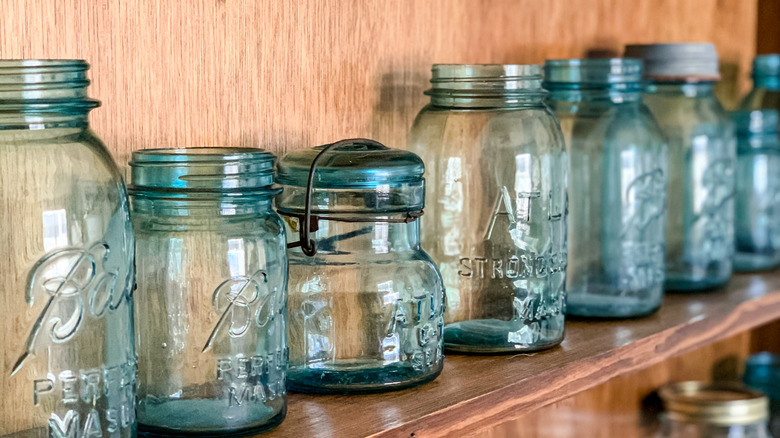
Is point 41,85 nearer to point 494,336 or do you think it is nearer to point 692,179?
point 494,336

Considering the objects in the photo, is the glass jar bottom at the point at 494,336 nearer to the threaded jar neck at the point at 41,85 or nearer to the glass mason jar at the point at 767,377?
the threaded jar neck at the point at 41,85

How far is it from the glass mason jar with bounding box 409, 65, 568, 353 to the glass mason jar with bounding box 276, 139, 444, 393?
0.28ft

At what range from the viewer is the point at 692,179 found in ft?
3.08

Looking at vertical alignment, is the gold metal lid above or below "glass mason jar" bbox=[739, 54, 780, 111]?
below

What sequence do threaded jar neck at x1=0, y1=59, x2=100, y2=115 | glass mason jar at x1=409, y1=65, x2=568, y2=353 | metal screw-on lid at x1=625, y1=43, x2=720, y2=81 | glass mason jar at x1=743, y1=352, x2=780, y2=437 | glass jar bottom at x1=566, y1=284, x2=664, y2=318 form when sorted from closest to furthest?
threaded jar neck at x1=0, y1=59, x2=100, y2=115 → glass mason jar at x1=409, y1=65, x2=568, y2=353 → glass jar bottom at x1=566, y1=284, x2=664, y2=318 → metal screw-on lid at x1=625, y1=43, x2=720, y2=81 → glass mason jar at x1=743, y1=352, x2=780, y2=437

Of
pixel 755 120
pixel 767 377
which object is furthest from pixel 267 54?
pixel 767 377

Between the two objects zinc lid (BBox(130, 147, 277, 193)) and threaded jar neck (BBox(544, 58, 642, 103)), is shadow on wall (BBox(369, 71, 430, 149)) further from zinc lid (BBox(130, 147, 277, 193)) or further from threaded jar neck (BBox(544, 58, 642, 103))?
zinc lid (BBox(130, 147, 277, 193))

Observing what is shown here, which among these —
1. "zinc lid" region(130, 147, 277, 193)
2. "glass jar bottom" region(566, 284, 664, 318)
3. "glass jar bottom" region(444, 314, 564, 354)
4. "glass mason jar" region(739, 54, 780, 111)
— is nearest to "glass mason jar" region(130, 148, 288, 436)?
"zinc lid" region(130, 147, 277, 193)

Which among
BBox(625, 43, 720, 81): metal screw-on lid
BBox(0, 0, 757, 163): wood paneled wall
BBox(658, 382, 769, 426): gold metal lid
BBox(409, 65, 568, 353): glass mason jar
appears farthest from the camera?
BBox(658, 382, 769, 426): gold metal lid

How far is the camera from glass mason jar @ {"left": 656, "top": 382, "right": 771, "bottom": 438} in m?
1.04

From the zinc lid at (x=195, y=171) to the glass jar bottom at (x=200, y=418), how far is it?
0.37 feet

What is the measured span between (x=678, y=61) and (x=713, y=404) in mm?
370

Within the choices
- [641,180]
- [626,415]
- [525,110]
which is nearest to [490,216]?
[525,110]

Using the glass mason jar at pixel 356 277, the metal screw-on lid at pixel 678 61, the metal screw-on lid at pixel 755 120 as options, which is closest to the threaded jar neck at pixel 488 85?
the glass mason jar at pixel 356 277
